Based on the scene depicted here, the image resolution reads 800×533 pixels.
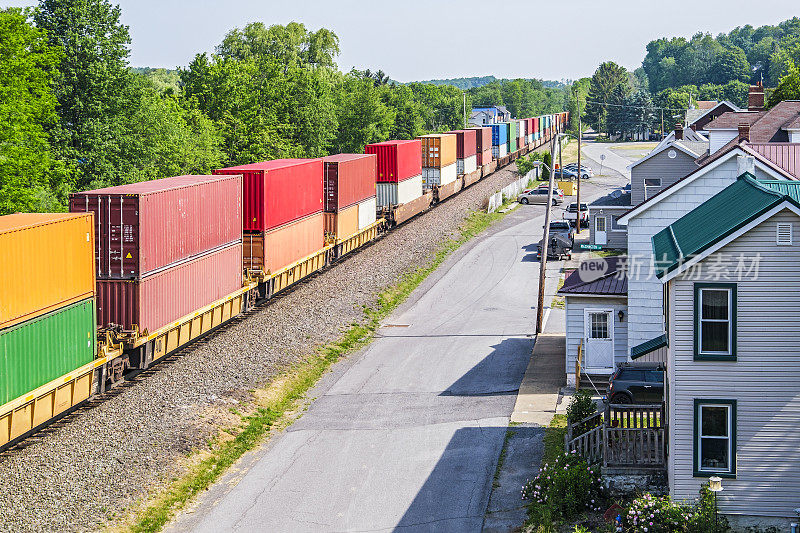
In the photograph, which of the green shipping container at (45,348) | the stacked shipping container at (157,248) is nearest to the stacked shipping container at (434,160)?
the stacked shipping container at (157,248)

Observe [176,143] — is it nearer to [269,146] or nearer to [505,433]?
[269,146]

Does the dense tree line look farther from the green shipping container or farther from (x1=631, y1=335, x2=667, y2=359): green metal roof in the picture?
(x1=631, y1=335, x2=667, y2=359): green metal roof

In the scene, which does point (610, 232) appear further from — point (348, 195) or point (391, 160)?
point (348, 195)

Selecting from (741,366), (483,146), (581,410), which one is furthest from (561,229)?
(483,146)

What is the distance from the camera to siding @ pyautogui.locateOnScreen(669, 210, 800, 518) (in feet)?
53.4

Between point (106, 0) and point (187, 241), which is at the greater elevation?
point (106, 0)

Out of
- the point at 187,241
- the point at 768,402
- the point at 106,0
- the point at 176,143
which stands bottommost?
the point at 768,402

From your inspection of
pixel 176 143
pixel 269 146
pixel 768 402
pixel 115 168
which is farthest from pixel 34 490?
pixel 269 146

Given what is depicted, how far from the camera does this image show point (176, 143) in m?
62.9

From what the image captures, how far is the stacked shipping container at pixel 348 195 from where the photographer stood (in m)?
44.2

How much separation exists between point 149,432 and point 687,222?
1285 centimetres

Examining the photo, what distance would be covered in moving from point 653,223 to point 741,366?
33.9 feet

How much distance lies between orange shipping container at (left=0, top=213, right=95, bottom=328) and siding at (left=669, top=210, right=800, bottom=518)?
13.6 m

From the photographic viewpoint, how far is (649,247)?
26516 mm
